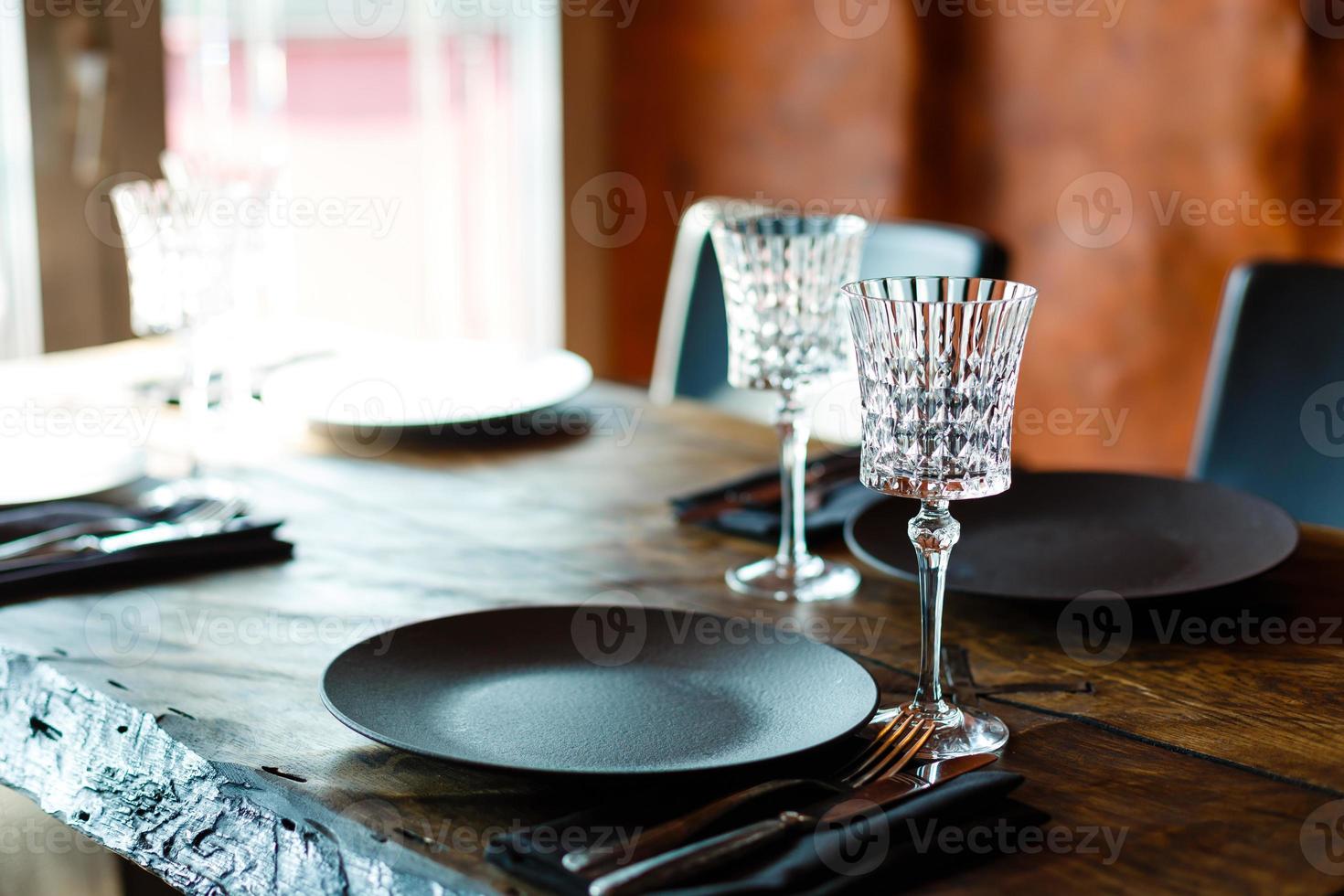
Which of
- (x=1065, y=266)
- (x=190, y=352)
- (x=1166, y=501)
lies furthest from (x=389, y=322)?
(x=1166, y=501)

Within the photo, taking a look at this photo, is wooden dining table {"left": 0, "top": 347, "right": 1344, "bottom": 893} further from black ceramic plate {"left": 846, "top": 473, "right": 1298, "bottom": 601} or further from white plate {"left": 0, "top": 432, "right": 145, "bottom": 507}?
white plate {"left": 0, "top": 432, "right": 145, "bottom": 507}

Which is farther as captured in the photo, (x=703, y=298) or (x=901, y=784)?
(x=703, y=298)

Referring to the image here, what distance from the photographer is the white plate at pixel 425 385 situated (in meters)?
1.60

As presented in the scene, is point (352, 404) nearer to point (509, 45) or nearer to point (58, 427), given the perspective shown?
point (58, 427)

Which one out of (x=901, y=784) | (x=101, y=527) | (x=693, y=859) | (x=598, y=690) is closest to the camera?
(x=693, y=859)

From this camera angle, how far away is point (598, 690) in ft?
2.87

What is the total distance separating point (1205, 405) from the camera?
1.62 m

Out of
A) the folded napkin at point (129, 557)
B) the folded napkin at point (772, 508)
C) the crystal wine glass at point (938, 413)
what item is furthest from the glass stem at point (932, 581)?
the folded napkin at point (129, 557)

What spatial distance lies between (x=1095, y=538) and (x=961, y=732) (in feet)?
1.38

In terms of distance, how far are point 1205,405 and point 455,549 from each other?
0.88m

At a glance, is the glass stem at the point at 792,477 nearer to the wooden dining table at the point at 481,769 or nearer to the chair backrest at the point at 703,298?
the wooden dining table at the point at 481,769

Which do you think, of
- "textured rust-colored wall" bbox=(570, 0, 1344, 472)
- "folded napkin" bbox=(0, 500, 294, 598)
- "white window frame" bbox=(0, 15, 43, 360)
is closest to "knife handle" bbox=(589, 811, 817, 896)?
"folded napkin" bbox=(0, 500, 294, 598)

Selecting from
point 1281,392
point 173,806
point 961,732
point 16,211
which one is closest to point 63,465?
point 173,806

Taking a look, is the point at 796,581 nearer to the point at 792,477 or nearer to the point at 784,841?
→ the point at 792,477
